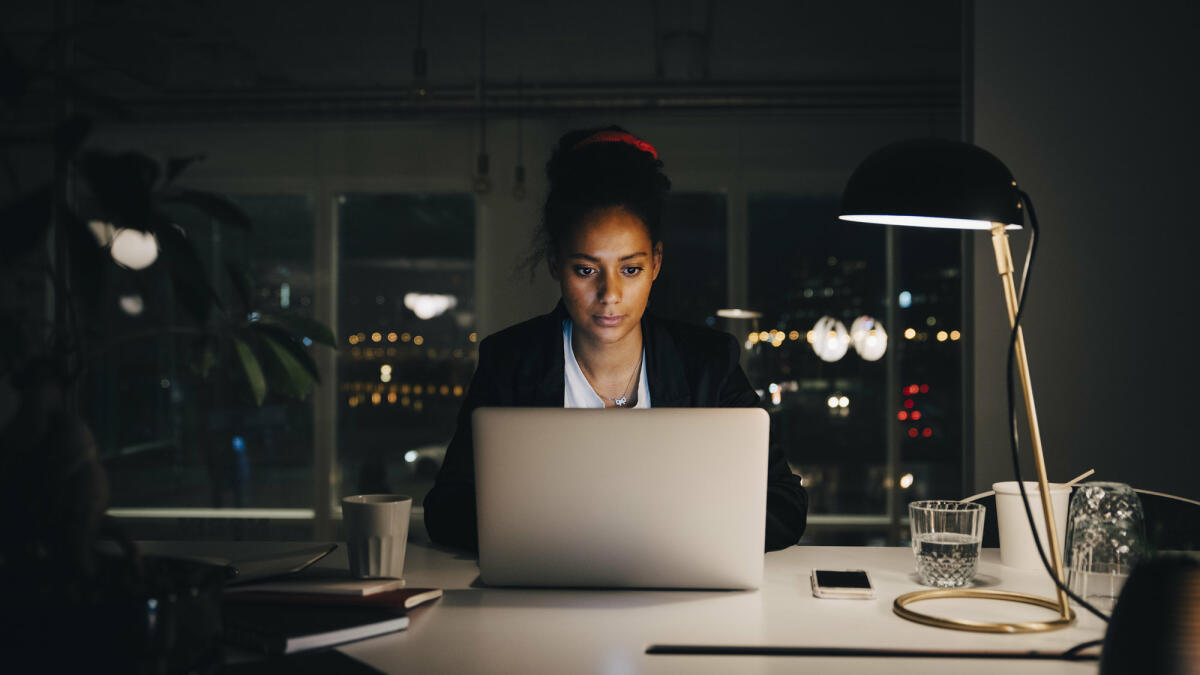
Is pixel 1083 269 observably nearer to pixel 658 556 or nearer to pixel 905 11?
pixel 658 556

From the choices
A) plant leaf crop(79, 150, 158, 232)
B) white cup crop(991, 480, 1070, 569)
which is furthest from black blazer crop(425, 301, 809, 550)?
plant leaf crop(79, 150, 158, 232)

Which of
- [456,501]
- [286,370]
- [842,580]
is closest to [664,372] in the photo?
[456,501]

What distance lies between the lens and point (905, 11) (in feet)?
17.0

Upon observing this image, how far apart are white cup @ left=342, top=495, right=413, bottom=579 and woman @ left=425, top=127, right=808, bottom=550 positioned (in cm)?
75

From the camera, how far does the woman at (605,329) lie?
2.24m

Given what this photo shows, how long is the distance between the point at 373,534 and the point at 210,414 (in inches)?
248

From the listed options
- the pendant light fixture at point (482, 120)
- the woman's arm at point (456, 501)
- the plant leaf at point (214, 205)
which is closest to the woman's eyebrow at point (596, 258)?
the woman's arm at point (456, 501)

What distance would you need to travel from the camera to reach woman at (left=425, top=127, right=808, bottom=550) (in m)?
2.24

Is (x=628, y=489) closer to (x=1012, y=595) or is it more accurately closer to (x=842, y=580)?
(x=842, y=580)

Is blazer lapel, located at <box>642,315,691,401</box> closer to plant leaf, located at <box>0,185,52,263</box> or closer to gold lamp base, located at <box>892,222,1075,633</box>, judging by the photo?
gold lamp base, located at <box>892,222,1075,633</box>

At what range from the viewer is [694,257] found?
686 cm

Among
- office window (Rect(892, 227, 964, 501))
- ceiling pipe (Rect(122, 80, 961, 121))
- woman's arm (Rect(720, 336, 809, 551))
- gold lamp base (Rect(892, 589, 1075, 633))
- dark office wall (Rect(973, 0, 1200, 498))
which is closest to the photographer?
gold lamp base (Rect(892, 589, 1075, 633))

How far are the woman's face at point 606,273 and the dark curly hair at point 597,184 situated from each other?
3 centimetres

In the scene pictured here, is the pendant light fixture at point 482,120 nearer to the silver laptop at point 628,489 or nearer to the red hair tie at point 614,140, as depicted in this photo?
the red hair tie at point 614,140
